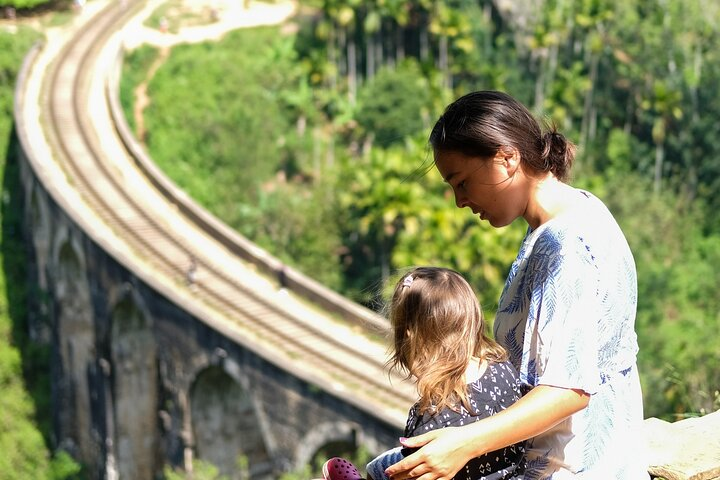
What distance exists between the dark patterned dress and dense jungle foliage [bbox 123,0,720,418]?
95.4 ft

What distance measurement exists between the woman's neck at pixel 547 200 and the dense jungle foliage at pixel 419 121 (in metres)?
29.1

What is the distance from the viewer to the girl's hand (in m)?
3.91

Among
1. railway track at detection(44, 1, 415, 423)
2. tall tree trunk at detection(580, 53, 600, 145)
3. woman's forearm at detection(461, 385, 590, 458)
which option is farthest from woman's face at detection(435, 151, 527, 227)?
tall tree trunk at detection(580, 53, 600, 145)

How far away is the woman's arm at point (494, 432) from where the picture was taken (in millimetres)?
3861

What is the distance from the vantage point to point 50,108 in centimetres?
3744

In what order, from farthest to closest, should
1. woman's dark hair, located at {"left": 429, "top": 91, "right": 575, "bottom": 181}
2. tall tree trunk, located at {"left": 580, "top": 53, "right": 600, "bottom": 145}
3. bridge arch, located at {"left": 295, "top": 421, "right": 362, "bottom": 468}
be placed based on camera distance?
tall tree trunk, located at {"left": 580, "top": 53, "right": 600, "bottom": 145} → bridge arch, located at {"left": 295, "top": 421, "right": 362, "bottom": 468} → woman's dark hair, located at {"left": 429, "top": 91, "right": 575, "bottom": 181}

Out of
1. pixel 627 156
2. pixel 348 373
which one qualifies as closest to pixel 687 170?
pixel 627 156

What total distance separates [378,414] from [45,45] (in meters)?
32.4

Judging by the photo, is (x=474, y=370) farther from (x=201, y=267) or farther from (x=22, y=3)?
(x=22, y=3)

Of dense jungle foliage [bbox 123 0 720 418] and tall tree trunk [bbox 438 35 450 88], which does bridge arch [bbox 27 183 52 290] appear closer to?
dense jungle foliage [bbox 123 0 720 418]

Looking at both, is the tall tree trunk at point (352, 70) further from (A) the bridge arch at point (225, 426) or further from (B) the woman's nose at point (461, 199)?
(B) the woman's nose at point (461, 199)

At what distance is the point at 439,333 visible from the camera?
4.37m

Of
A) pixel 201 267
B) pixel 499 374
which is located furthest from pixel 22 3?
pixel 499 374

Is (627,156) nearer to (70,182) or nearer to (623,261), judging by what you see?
(70,182)
